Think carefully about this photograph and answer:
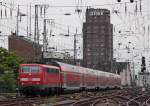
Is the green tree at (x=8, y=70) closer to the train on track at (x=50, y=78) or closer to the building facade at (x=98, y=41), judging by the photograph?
the train on track at (x=50, y=78)

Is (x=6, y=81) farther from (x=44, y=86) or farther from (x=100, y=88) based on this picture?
(x=100, y=88)

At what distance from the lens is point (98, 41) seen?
11975 centimetres

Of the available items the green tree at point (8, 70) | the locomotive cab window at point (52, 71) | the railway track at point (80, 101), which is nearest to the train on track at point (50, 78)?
the locomotive cab window at point (52, 71)

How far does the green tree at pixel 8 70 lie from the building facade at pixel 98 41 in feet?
51.3

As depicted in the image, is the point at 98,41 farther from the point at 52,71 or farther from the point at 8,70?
the point at 52,71

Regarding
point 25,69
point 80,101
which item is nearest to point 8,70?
point 25,69

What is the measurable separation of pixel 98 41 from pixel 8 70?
59353 millimetres

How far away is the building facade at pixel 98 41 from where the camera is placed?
9406cm

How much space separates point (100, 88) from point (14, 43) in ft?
125

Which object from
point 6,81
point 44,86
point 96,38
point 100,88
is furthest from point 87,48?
point 44,86

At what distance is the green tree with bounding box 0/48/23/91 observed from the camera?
59219mm

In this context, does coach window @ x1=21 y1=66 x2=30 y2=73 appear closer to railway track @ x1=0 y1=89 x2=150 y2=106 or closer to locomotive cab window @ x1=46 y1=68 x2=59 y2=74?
→ locomotive cab window @ x1=46 y1=68 x2=59 y2=74

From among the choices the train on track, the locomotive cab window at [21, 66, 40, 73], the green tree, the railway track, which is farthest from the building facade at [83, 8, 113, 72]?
the railway track

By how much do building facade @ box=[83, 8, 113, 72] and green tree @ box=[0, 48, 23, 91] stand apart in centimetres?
1563
